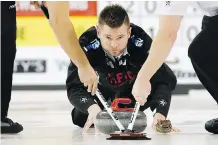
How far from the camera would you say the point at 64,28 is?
2727 millimetres

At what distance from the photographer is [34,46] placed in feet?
22.5

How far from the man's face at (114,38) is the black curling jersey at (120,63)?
0.11 metres

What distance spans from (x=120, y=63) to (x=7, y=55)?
544mm

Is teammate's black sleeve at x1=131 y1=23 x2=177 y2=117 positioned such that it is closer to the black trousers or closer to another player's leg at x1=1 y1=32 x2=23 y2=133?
the black trousers

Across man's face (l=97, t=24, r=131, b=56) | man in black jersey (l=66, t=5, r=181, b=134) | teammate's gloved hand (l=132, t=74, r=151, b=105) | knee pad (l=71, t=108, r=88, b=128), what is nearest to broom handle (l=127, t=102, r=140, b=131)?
teammate's gloved hand (l=132, t=74, r=151, b=105)

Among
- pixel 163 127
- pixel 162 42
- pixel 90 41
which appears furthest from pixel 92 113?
pixel 162 42

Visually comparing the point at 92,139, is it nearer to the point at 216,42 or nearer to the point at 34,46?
the point at 216,42

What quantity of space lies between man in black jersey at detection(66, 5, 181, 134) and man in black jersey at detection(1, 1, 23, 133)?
12.4 inches

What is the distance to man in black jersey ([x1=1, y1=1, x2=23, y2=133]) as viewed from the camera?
306 centimetres

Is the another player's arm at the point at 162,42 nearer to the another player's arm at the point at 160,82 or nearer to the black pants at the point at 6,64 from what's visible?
the another player's arm at the point at 160,82

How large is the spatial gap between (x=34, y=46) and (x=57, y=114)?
2.66 metres

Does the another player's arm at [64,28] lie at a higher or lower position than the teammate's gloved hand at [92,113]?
higher

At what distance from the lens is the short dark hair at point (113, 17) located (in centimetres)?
311

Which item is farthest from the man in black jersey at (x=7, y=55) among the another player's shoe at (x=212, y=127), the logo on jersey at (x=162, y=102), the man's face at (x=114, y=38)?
the another player's shoe at (x=212, y=127)
